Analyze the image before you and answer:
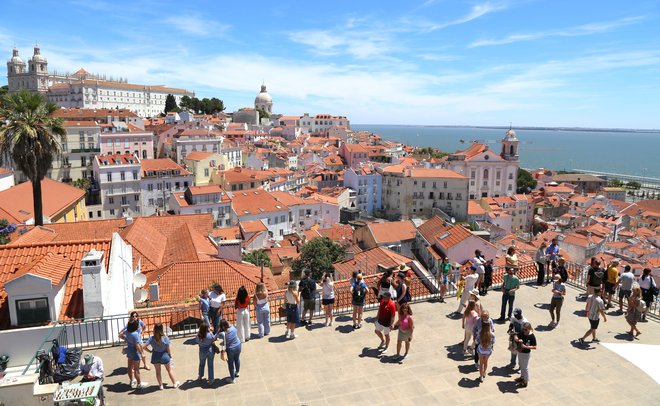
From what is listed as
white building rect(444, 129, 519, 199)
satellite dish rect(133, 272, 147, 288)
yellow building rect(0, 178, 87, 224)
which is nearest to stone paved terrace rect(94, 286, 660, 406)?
satellite dish rect(133, 272, 147, 288)

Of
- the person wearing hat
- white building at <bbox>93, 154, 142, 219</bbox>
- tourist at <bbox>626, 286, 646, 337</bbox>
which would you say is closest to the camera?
the person wearing hat

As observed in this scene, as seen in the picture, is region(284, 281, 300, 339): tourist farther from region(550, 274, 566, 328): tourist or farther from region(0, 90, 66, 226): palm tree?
region(0, 90, 66, 226): palm tree

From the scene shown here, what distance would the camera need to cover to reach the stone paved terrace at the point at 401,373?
822cm

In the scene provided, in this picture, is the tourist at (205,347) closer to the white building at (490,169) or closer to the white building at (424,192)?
the white building at (424,192)

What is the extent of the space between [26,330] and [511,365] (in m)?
9.56

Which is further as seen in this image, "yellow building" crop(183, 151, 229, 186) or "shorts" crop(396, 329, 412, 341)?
"yellow building" crop(183, 151, 229, 186)

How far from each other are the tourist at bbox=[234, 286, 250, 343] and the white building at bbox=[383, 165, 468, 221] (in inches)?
2729

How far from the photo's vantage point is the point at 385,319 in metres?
9.54

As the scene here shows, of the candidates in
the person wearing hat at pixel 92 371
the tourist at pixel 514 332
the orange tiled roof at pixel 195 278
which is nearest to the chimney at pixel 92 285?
the person wearing hat at pixel 92 371

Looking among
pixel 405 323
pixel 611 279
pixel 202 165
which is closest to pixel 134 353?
pixel 405 323

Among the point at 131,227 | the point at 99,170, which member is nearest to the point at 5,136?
the point at 131,227

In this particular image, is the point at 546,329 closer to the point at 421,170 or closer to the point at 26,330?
the point at 26,330

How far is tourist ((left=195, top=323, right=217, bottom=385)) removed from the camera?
8242 mm

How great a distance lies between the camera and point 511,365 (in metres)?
9.18
